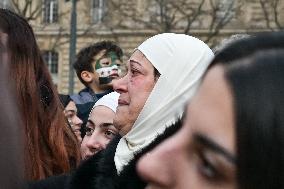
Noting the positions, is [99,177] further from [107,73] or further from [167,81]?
[107,73]

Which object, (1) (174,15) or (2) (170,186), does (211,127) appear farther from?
(1) (174,15)

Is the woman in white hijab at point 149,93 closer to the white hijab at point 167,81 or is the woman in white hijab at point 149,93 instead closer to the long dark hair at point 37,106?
the white hijab at point 167,81

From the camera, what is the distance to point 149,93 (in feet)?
10.8

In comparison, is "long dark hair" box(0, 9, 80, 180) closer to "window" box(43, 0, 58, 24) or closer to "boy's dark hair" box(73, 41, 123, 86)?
"boy's dark hair" box(73, 41, 123, 86)

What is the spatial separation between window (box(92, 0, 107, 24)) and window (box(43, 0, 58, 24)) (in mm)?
1900

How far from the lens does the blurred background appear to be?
31.3 meters

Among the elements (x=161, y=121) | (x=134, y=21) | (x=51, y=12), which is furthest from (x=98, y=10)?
(x=161, y=121)

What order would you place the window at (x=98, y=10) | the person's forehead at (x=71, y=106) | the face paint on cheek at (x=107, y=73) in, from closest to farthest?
the face paint on cheek at (x=107, y=73) < the person's forehead at (x=71, y=106) < the window at (x=98, y=10)

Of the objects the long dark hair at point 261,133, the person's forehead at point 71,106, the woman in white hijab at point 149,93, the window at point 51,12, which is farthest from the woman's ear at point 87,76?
the window at point 51,12

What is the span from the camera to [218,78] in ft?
4.09

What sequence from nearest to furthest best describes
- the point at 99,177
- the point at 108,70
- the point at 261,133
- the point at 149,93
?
the point at 261,133 < the point at 99,177 < the point at 149,93 < the point at 108,70

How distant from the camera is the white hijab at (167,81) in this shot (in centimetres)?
297

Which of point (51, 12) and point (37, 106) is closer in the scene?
point (37, 106)

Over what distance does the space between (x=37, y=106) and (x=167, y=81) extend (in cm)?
52
